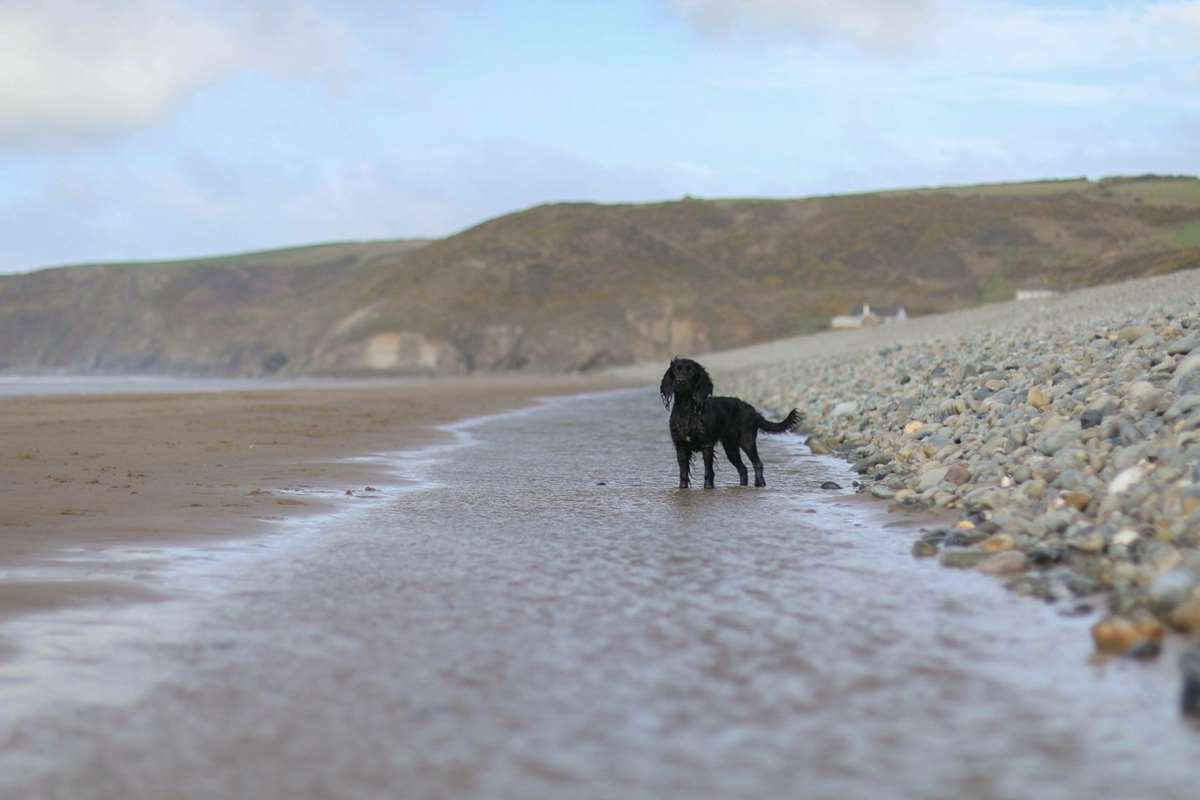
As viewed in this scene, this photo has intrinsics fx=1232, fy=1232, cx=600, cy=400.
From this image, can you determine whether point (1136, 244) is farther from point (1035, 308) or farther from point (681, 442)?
point (681, 442)

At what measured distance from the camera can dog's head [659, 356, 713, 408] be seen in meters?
12.8

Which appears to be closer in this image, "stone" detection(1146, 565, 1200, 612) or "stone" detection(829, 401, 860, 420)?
"stone" detection(1146, 565, 1200, 612)

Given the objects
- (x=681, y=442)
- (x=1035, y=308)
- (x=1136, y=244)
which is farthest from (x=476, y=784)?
(x=1136, y=244)

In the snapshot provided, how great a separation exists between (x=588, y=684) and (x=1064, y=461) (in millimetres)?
5695

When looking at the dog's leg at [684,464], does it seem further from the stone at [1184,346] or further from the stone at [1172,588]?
the stone at [1172,588]

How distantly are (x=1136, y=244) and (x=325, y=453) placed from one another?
108m

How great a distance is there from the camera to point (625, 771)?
4.11m

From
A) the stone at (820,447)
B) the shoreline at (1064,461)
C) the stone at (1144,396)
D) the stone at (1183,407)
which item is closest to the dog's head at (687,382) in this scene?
the shoreline at (1064,461)

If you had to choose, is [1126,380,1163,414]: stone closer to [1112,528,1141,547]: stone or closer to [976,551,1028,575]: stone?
[1112,528,1141,547]: stone

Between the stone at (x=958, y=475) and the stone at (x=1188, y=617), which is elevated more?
the stone at (x=958, y=475)

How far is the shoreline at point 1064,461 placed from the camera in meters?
6.74

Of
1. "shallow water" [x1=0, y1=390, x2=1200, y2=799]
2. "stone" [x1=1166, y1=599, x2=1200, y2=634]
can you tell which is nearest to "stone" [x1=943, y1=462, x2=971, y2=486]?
"shallow water" [x1=0, y1=390, x2=1200, y2=799]

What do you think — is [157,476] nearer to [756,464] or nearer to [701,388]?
[701,388]

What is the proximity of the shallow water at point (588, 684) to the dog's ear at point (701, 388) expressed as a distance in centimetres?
389
